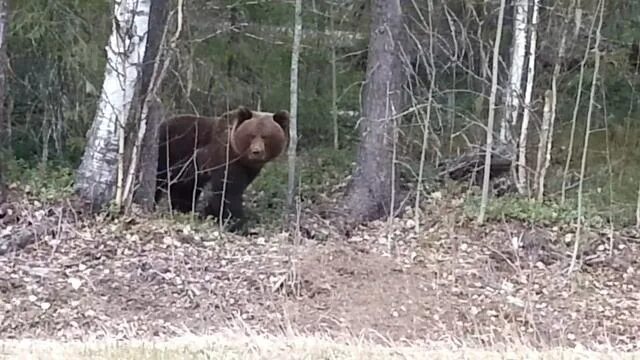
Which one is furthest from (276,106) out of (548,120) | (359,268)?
(359,268)

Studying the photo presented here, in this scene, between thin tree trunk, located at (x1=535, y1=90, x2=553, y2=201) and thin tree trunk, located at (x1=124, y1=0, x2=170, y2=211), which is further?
thin tree trunk, located at (x1=535, y1=90, x2=553, y2=201)

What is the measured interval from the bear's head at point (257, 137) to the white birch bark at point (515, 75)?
3239 mm

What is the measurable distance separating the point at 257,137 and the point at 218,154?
59 centimetres

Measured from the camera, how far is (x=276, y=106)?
16562 millimetres

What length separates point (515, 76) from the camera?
47.3ft

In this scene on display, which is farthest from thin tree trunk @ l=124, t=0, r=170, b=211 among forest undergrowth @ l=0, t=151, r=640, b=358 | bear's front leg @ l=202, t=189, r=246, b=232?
bear's front leg @ l=202, t=189, r=246, b=232

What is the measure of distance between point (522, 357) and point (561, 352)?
487 millimetres

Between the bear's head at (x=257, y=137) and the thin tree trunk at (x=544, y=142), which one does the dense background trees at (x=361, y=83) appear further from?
the bear's head at (x=257, y=137)

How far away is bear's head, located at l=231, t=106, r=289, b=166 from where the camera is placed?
12305 mm

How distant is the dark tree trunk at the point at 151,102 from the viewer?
11703mm

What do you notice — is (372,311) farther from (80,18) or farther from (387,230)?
(80,18)

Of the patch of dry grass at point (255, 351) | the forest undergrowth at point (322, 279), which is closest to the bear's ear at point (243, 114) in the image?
the forest undergrowth at point (322, 279)

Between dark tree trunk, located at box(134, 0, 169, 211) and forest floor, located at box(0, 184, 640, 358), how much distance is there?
0.61 meters

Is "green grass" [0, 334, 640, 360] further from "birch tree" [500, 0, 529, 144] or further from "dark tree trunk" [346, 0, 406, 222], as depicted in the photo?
"birch tree" [500, 0, 529, 144]
